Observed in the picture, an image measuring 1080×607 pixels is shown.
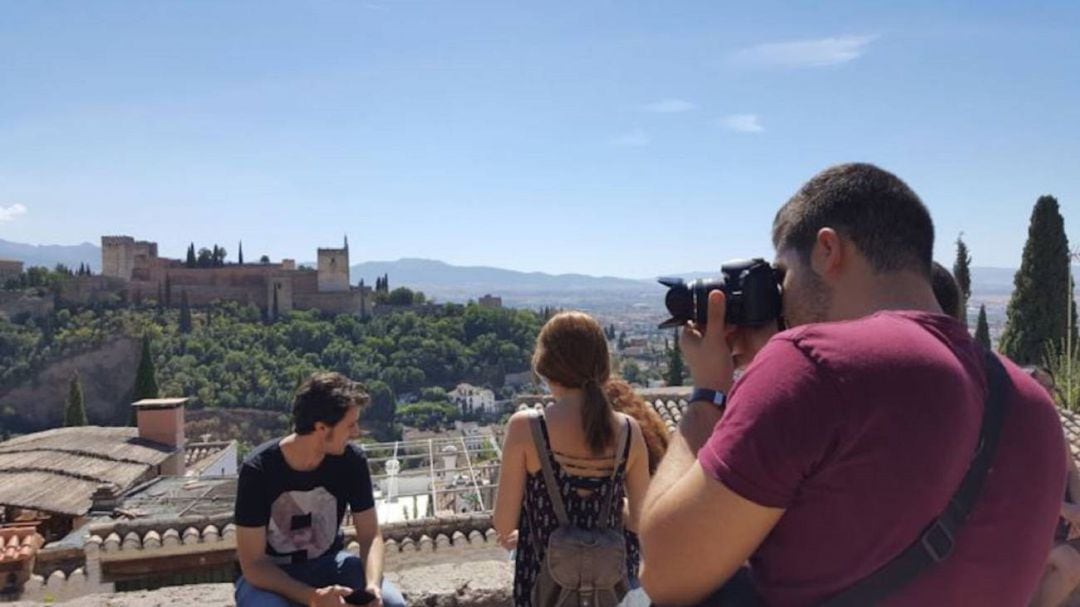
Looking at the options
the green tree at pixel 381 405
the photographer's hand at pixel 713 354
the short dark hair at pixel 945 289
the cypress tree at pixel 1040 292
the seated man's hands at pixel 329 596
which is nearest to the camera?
the photographer's hand at pixel 713 354

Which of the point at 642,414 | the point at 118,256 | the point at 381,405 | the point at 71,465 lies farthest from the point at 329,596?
the point at 118,256

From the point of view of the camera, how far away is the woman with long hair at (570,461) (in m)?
2.27

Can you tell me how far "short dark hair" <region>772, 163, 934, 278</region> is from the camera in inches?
49.0

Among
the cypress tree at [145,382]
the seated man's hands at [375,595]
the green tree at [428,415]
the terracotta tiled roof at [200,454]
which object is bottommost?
the green tree at [428,415]

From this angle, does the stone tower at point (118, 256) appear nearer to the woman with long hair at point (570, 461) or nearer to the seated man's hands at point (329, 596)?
the seated man's hands at point (329, 596)

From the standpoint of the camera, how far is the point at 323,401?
267cm

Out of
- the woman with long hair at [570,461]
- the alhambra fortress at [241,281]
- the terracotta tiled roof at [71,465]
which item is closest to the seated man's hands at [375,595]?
the woman with long hair at [570,461]

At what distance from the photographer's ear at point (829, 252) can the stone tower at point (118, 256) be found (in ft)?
259

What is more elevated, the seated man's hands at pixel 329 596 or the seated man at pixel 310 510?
the seated man at pixel 310 510

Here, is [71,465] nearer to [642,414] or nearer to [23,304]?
[642,414]

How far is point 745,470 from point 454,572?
2289mm

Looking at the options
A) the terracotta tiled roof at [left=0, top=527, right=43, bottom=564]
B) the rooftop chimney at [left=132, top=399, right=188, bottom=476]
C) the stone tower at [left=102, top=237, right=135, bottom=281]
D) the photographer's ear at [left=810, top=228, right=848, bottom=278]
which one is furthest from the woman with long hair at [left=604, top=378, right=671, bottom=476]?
the stone tower at [left=102, top=237, right=135, bottom=281]

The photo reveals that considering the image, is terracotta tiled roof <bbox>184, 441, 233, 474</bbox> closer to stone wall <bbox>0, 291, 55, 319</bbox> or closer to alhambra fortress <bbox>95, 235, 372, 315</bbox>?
stone wall <bbox>0, 291, 55, 319</bbox>

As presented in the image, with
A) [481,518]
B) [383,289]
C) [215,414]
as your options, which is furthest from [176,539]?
[383,289]
